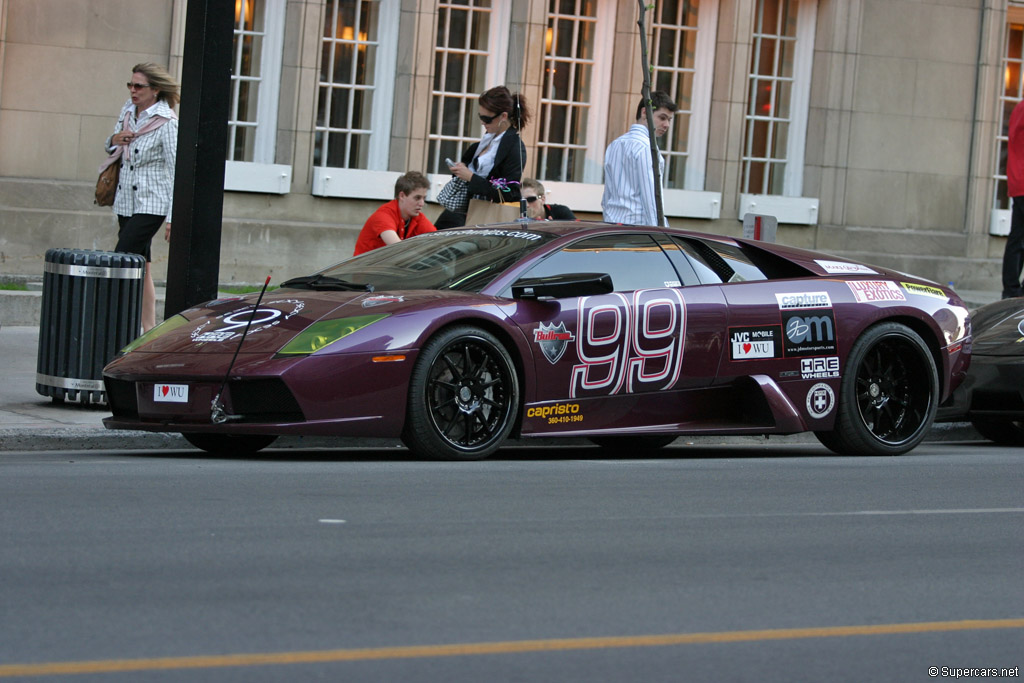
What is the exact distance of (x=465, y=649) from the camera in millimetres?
4422

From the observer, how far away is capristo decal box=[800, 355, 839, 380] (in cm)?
938

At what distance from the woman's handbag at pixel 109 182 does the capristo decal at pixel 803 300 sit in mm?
4942

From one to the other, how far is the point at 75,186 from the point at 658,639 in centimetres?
1352

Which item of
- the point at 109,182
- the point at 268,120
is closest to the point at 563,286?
the point at 109,182

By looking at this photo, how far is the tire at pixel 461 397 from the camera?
8.02 metres

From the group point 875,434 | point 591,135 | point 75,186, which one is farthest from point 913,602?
point 591,135

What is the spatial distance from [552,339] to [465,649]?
4149 millimetres

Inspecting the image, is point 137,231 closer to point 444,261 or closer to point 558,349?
point 444,261

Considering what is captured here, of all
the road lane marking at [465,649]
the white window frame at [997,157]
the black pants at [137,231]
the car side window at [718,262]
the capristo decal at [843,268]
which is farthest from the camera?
the white window frame at [997,157]

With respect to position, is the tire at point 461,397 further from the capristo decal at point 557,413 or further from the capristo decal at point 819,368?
the capristo decal at point 819,368

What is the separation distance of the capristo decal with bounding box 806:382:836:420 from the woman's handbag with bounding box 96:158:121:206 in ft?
17.0

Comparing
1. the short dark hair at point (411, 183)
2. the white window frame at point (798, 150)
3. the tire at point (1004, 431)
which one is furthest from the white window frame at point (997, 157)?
the short dark hair at point (411, 183)

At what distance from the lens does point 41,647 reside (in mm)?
4258

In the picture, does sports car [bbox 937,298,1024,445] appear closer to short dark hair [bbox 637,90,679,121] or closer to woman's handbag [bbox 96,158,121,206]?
short dark hair [bbox 637,90,679,121]
